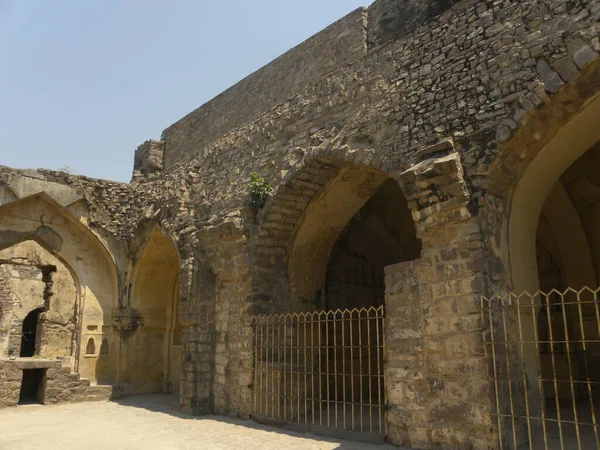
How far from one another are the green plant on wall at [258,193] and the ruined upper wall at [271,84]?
1.44 metres

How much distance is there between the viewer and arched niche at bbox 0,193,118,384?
33.7ft

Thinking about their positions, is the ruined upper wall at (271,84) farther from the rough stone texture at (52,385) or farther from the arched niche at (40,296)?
the arched niche at (40,296)

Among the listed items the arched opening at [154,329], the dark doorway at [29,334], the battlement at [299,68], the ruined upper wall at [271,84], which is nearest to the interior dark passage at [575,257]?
the battlement at [299,68]

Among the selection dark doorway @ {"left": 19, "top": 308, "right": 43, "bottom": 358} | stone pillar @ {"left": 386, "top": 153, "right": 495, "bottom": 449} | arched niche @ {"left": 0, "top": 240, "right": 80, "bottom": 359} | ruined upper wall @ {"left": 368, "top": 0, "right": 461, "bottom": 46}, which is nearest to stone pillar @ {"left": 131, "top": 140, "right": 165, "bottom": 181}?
arched niche @ {"left": 0, "top": 240, "right": 80, "bottom": 359}

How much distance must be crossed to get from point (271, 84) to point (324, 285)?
11.1 feet

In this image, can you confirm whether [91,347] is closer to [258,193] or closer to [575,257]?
[258,193]

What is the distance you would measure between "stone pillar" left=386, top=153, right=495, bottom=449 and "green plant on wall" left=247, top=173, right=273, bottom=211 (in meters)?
2.63

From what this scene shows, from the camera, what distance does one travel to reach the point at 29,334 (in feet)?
58.6

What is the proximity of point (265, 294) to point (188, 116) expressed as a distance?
4699 millimetres

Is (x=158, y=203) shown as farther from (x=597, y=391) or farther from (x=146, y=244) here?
(x=597, y=391)

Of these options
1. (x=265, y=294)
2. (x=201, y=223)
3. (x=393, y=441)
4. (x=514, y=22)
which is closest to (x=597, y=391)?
(x=393, y=441)

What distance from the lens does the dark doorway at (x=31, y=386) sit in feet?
33.0

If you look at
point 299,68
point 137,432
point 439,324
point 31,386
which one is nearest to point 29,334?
point 31,386

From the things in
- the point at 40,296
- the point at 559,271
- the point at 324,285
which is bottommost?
the point at 324,285
